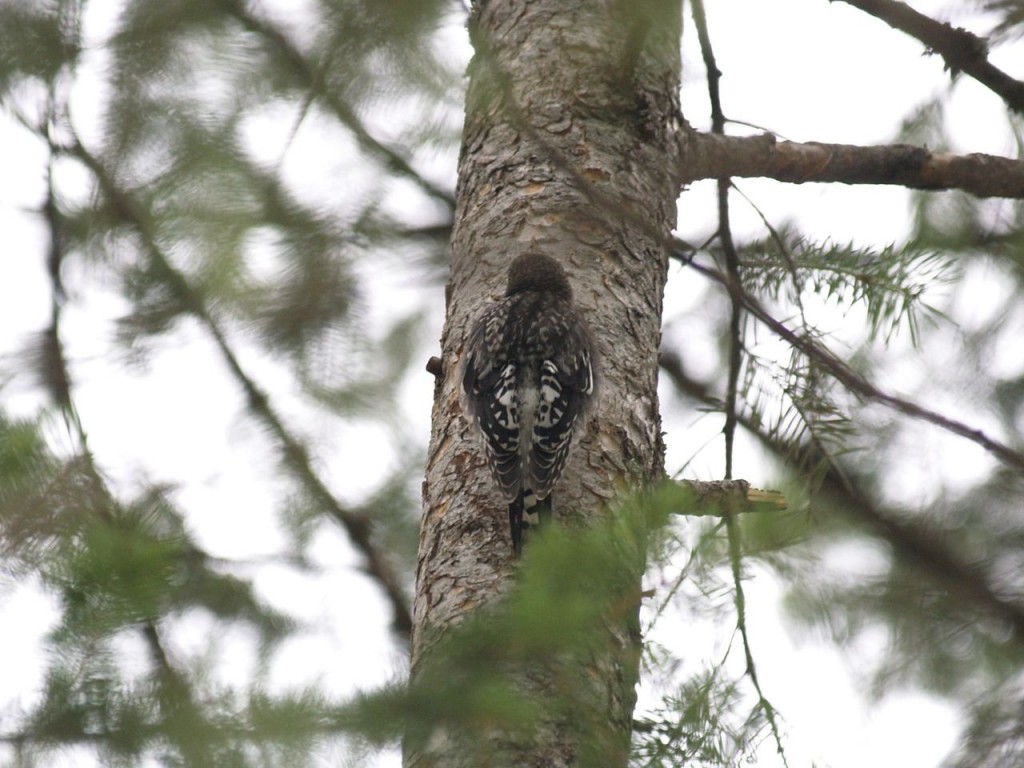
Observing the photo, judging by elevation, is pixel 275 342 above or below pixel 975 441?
above

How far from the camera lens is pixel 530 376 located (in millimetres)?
4496

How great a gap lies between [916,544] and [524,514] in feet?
4.15

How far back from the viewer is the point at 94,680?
1957 mm

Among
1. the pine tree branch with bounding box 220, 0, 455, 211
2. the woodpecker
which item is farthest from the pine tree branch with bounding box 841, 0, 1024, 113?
the pine tree branch with bounding box 220, 0, 455, 211

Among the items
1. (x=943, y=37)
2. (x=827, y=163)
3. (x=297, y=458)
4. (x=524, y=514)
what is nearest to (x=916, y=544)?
(x=524, y=514)

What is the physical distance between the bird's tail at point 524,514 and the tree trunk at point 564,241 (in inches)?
2.0

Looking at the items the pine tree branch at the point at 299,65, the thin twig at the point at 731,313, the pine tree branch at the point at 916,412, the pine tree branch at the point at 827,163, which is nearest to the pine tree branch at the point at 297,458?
the thin twig at the point at 731,313

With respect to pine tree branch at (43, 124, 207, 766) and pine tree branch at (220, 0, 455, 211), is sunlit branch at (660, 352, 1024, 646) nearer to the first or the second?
pine tree branch at (43, 124, 207, 766)

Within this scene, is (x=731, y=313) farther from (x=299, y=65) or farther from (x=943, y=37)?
(x=299, y=65)

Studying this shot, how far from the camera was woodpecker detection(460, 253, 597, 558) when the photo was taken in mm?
3840

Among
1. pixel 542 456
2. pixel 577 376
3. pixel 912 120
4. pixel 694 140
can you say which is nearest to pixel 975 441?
pixel 542 456

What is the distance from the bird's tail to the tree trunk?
5 cm

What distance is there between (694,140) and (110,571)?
329 centimetres

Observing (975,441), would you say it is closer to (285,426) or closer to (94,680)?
(94,680)
